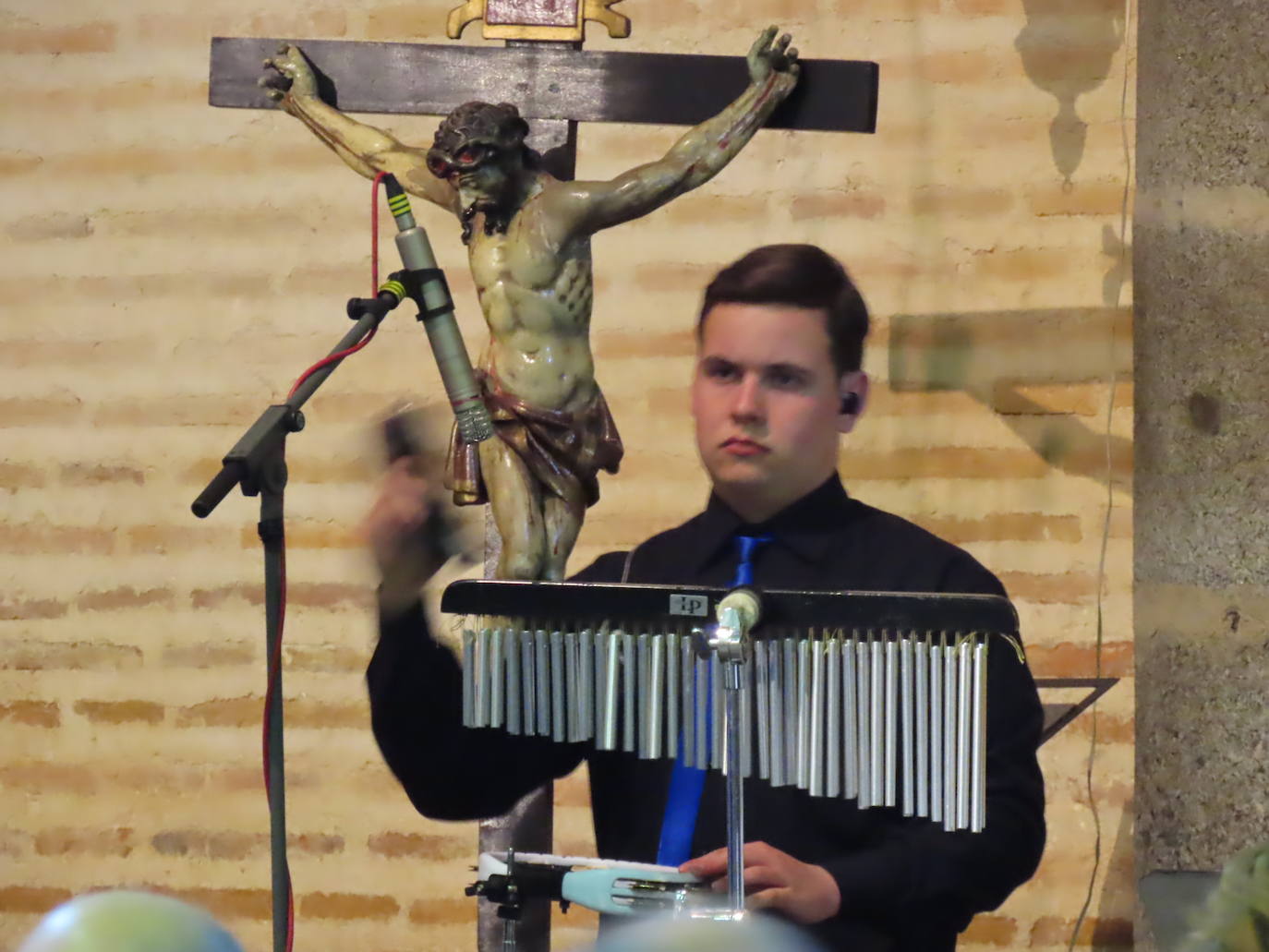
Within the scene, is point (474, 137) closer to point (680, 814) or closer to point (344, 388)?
point (680, 814)

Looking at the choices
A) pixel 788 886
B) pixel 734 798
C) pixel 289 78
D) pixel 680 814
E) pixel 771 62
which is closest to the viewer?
pixel 734 798

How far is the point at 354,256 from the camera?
3701 millimetres

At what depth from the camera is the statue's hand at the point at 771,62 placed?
244 cm

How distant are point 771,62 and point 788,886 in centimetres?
123

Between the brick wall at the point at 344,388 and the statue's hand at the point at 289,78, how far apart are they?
1.08 metres

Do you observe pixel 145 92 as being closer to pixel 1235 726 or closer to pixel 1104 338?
pixel 1104 338

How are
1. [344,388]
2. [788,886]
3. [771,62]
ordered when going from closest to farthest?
[788,886]
[771,62]
[344,388]

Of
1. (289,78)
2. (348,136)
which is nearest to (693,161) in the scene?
(348,136)

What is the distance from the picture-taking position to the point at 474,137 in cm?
231

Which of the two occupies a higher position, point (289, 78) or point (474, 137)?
point (289, 78)

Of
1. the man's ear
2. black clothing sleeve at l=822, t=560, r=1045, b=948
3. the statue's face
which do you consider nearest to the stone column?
black clothing sleeve at l=822, t=560, r=1045, b=948

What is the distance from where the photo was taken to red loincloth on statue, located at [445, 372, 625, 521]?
2328 mm

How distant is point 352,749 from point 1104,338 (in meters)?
1.90

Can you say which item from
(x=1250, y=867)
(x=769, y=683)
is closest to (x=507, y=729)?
(x=769, y=683)
